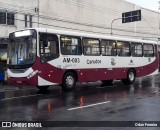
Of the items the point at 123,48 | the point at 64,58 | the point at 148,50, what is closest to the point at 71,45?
the point at 64,58

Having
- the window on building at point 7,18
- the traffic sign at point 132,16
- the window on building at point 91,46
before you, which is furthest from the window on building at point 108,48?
the traffic sign at point 132,16

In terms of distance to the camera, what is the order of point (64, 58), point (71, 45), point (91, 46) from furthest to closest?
1. point (91, 46)
2. point (71, 45)
3. point (64, 58)

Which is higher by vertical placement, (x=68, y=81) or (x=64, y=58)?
(x=64, y=58)

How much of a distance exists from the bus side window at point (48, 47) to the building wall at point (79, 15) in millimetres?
16607

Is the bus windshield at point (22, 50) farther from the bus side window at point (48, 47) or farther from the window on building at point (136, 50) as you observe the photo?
the window on building at point (136, 50)

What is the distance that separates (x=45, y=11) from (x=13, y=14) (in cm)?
472

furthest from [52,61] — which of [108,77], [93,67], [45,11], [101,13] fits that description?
[101,13]

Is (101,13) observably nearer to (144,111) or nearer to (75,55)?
(75,55)

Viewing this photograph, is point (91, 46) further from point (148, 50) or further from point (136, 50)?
point (148, 50)

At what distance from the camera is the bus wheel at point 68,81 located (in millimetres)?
17220

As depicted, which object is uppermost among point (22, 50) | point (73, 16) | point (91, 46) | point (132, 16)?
point (132, 16)

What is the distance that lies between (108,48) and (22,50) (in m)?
6.48

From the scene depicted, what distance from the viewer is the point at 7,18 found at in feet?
108

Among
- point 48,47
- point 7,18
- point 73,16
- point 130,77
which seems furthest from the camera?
point 73,16
